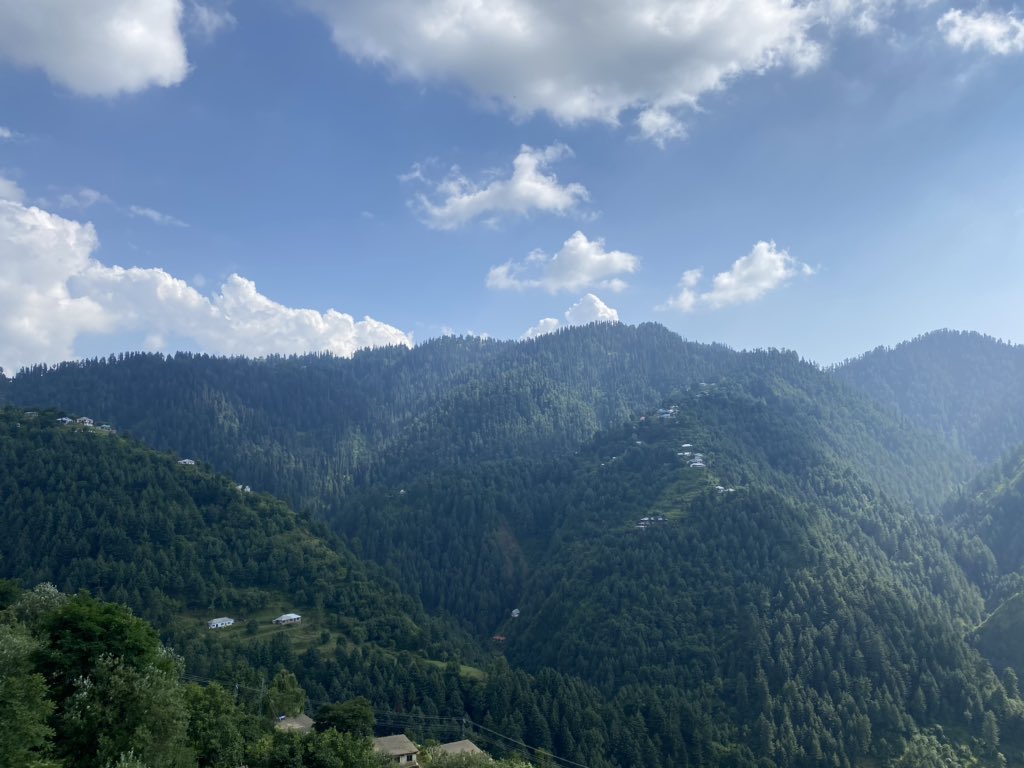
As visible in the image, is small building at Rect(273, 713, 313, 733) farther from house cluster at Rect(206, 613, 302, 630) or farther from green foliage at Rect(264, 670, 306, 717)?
house cluster at Rect(206, 613, 302, 630)

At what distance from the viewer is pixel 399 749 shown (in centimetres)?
7906

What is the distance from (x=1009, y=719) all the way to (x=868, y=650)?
78.6 feet

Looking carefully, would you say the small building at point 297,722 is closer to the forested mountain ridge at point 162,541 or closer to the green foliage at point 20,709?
the forested mountain ridge at point 162,541

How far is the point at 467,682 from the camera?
382 ft

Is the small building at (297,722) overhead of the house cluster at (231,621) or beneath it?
beneath

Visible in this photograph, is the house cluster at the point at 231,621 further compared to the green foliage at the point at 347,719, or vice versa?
the house cluster at the point at 231,621

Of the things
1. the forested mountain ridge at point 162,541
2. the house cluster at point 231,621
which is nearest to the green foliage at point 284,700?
the forested mountain ridge at point 162,541

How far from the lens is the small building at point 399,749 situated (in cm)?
7712

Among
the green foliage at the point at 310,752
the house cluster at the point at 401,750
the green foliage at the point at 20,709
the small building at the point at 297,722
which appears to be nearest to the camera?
the green foliage at the point at 20,709

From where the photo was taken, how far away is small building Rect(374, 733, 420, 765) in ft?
253

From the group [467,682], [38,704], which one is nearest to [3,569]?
[467,682]

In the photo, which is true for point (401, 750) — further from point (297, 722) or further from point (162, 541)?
point (162, 541)

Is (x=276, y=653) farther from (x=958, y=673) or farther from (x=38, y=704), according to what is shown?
(x=958, y=673)

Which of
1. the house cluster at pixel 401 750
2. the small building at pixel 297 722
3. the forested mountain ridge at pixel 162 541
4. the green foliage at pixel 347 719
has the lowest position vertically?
the house cluster at pixel 401 750
